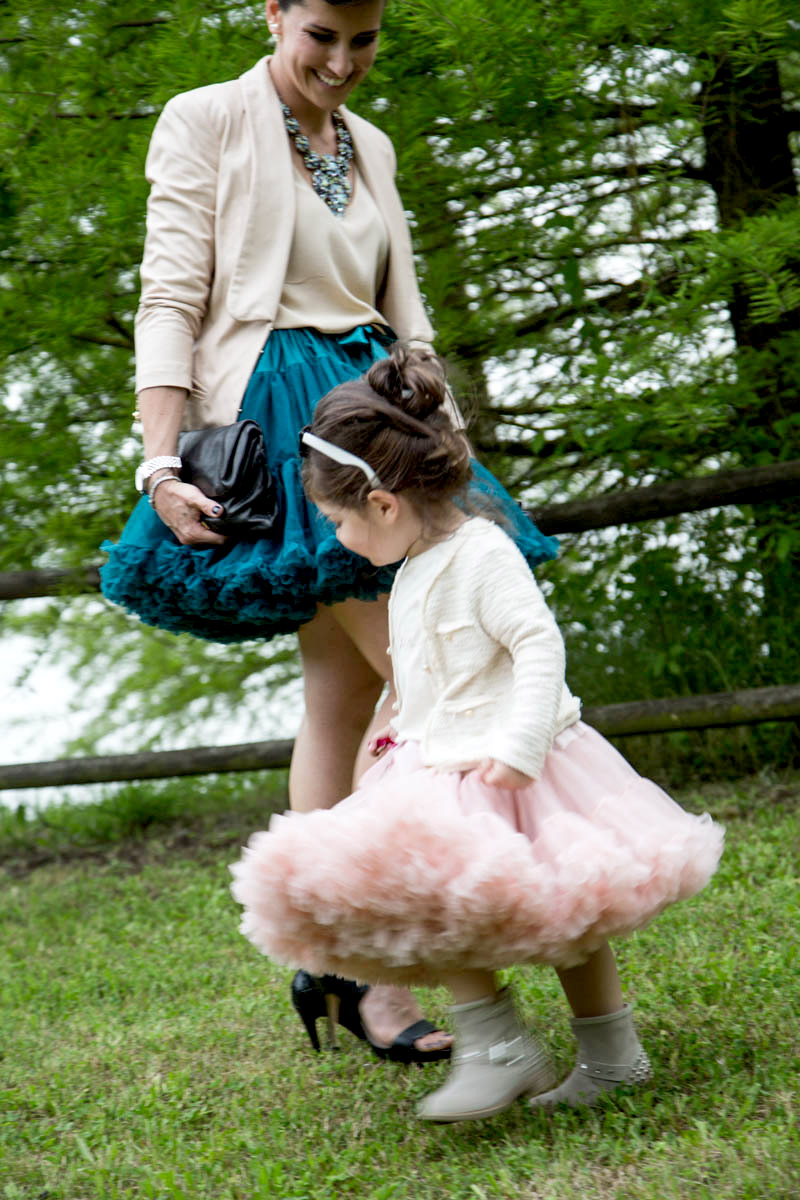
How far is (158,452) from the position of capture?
231cm

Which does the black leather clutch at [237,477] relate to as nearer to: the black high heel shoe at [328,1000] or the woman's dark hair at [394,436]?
the woman's dark hair at [394,436]

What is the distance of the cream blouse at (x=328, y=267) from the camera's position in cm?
239

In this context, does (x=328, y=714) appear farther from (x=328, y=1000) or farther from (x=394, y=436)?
(x=394, y=436)

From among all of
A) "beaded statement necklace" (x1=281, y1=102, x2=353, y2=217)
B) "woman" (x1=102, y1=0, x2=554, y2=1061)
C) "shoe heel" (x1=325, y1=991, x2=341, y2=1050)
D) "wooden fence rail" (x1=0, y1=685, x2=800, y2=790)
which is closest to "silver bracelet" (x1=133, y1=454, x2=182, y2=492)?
"woman" (x1=102, y1=0, x2=554, y2=1061)

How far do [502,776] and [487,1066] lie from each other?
0.42 metres

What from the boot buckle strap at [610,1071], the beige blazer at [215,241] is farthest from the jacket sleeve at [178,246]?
the boot buckle strap at [610,1071]

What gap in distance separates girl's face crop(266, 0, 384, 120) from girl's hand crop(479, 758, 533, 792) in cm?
132

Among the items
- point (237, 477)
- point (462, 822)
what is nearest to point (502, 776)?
point (462, 822)

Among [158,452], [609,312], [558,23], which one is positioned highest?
[558,23]

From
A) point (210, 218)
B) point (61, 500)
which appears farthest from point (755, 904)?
point (61, 500)

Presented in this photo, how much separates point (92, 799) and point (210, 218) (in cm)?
342

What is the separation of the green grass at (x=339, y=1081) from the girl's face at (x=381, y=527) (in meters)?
0.87

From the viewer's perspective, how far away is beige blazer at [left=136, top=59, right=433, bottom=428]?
91.9 inches

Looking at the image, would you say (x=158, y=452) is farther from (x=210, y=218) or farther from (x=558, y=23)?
(x=558, y=23)
